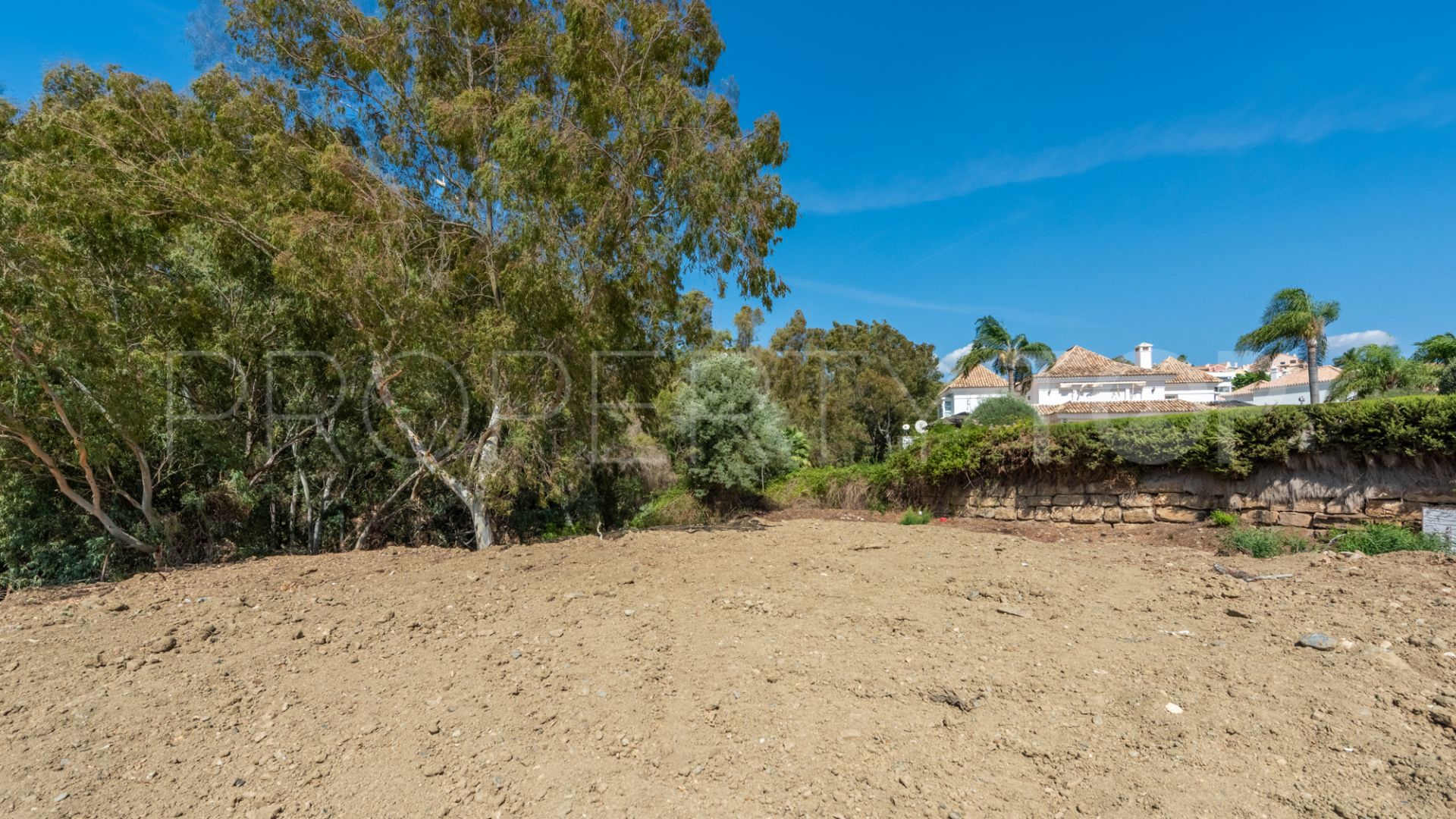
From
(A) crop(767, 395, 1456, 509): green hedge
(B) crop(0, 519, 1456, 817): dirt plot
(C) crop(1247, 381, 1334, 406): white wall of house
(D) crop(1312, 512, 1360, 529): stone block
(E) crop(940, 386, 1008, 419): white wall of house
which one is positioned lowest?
(B) crop(0, 519, 1456, 817): dirt plot

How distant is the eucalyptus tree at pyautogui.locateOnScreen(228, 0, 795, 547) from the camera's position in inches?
255

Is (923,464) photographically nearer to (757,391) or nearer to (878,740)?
(757,391)

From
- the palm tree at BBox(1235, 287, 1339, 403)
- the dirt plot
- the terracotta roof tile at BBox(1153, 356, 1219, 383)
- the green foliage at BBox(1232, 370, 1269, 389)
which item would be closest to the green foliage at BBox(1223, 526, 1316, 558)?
the dirt plot

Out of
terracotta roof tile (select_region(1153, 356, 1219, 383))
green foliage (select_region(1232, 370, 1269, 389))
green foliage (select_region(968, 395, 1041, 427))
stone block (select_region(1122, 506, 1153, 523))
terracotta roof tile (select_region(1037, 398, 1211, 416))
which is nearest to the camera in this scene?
stone block (select_region(1122, 506, 1153, 523))

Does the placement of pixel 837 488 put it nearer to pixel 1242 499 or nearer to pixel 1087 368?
pixel 1242 499

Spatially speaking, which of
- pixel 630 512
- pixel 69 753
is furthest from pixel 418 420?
pixel 69 753

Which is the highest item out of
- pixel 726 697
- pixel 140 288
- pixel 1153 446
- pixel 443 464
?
pixel 140 288

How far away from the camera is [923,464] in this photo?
1093 cm

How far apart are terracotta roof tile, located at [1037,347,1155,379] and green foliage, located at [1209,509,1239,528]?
27194 mm

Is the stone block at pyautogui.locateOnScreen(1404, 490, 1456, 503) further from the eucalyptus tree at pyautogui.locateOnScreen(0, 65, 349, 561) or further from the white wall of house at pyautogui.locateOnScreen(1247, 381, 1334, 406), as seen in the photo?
the white wall of house at pyautogui.locateOnScreen(1247, 381, 1334, 406)

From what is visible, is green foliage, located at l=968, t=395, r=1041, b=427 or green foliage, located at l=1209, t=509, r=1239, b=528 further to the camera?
green foliage, located at l=968, t=395, r=1041, b=427

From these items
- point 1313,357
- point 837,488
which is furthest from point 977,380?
point 837,488

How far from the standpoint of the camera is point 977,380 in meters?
36.8

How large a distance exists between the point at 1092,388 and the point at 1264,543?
99.8 ft
